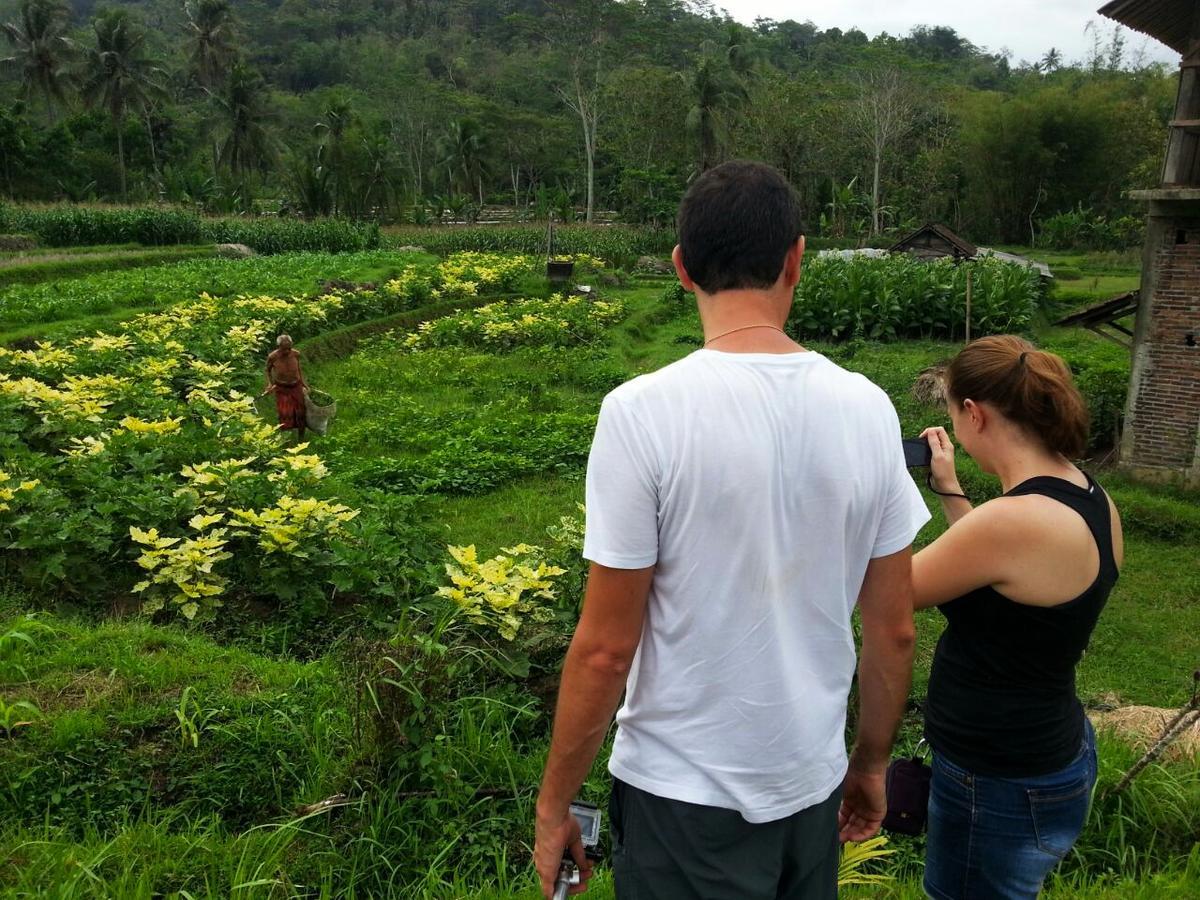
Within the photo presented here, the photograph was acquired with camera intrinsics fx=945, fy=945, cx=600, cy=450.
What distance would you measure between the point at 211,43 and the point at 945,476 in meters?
59.2

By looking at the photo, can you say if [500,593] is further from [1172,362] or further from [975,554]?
[1172,362]

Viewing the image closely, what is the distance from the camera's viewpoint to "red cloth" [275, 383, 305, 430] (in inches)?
408

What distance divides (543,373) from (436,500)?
659 centimetres

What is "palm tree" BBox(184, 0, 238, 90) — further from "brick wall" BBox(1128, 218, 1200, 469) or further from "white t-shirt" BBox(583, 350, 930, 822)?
"white t-shirt" BBox(583, 350, 930, 822)

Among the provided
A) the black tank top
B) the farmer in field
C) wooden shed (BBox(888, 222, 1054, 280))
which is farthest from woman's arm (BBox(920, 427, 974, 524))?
wooden shed (BBox(888, 222, 1054, 280))

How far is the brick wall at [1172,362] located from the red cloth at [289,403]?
33.2ft

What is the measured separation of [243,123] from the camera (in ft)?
150

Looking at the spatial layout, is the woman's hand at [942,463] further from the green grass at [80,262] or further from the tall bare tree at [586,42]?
the tall bare tree at [586,42]

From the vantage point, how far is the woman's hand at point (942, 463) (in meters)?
2.54

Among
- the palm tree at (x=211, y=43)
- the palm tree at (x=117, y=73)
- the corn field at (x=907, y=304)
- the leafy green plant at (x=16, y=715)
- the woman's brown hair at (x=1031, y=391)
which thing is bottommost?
the corn field at (x=907, y=304)

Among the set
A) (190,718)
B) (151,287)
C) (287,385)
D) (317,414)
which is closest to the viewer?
(190,718)

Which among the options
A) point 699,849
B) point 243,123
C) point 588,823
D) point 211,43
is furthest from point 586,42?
point 699,849

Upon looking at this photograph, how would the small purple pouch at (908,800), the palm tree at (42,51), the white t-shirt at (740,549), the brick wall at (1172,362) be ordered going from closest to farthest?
the white t-shirt at (740,549)
the small purple pouch at (908,800)
the brick wall at (1172,362)
the palm tree at (42,51)

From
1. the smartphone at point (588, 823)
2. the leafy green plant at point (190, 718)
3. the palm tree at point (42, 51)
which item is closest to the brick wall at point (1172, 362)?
the leafy green plant at point (190, 718)
